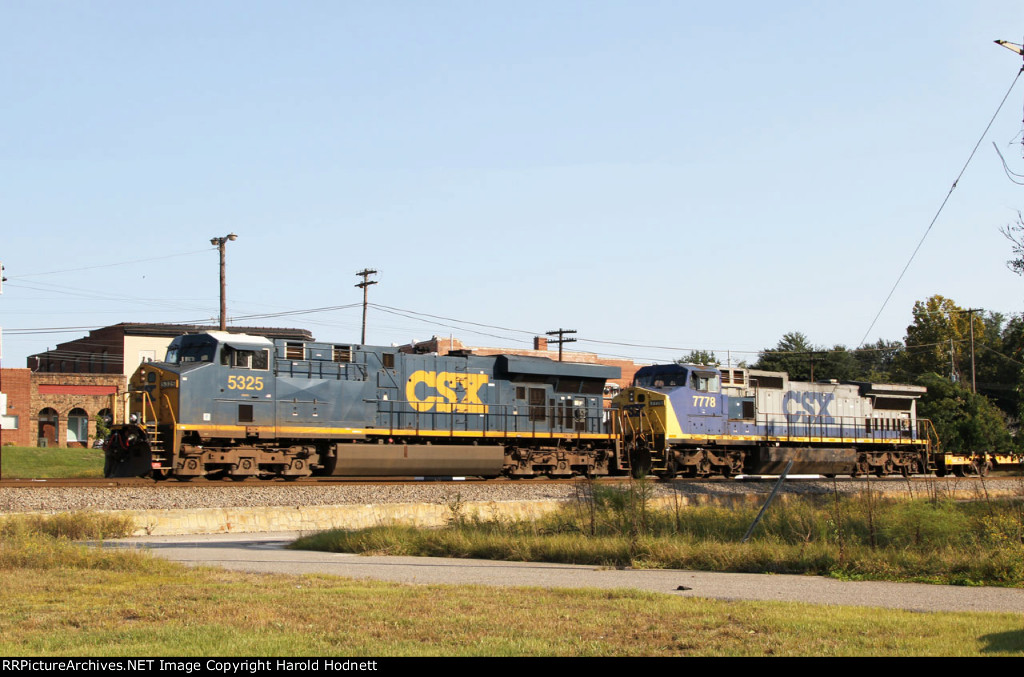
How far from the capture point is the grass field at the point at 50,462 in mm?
40284

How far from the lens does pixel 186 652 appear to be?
6953 mm

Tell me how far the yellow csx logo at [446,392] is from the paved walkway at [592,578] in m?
11.0

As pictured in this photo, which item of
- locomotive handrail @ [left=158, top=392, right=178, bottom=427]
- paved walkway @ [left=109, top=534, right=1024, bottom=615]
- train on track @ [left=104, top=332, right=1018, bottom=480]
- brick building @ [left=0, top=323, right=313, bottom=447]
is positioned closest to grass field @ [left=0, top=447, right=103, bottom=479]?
brick building @ [left=0, top=323, right=313, bottom=447]

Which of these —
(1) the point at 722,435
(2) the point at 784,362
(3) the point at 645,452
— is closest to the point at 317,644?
(3) the point at 645,452

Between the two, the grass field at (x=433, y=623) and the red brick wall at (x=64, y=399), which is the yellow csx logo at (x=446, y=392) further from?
the red brick wall at (x=64, y=399)

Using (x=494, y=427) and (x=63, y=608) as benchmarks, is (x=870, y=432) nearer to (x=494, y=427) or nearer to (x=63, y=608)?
(x=494, y=427)

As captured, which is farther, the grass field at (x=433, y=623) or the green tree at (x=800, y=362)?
the green tree at (x=800, y=362)

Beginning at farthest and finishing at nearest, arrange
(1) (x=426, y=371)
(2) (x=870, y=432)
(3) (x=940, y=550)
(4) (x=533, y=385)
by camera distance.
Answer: (2) (x=870, y=432), (4) (x=533, y=385), (1) (x=426, y=371), (3) (x=940, y=550)

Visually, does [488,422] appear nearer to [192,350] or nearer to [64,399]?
[192,350]

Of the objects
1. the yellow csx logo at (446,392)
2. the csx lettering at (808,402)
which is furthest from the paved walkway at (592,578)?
the csx lettering at (808,402)

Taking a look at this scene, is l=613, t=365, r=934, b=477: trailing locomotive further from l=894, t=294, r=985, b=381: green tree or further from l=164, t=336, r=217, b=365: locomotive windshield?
l=894, t=294, r=985, b=381: green tree

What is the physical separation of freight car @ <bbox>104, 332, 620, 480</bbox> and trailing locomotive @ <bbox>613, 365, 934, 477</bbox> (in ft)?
5.86

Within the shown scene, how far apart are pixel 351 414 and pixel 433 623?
18085 mm

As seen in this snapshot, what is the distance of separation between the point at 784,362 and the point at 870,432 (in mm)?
33555
